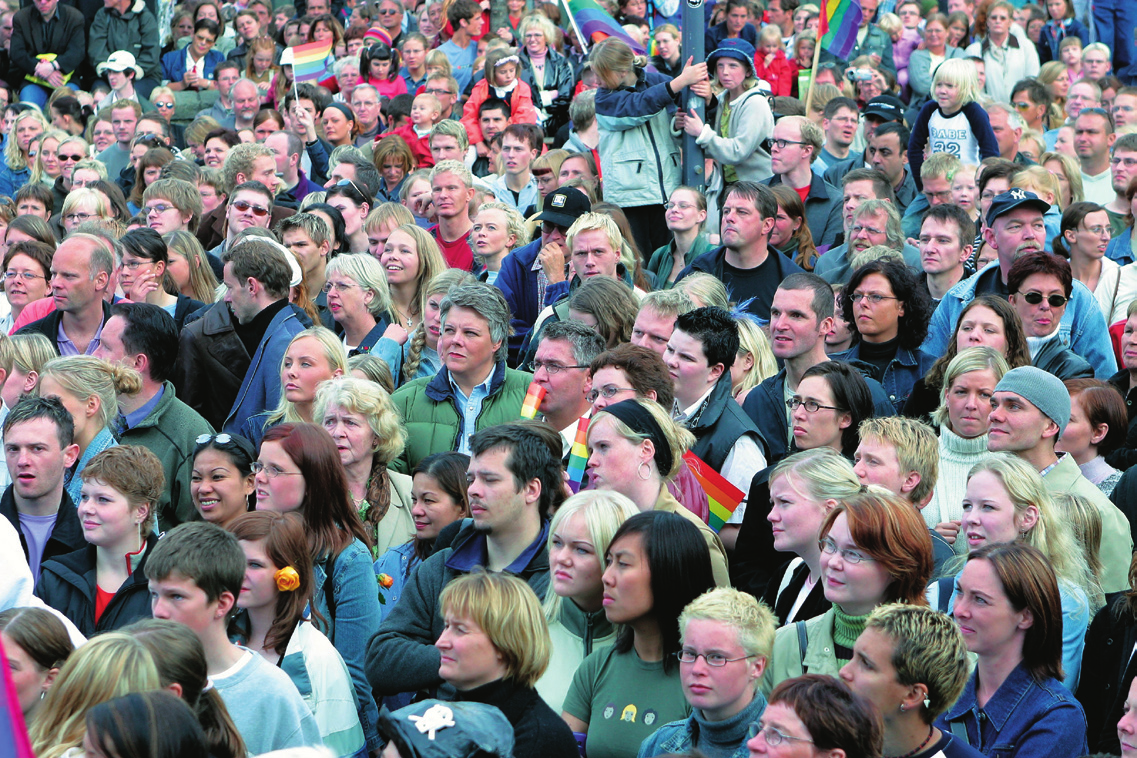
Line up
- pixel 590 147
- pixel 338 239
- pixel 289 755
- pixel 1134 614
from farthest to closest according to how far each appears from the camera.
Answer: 1. pixel 590 147
2. pixel 338 239
3. pixel 1134 614
4. pixel 289 755

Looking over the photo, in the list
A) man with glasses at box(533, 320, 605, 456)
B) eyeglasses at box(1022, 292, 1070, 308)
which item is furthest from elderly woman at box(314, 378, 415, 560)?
eyeglasses at box(1022, 292, 1070, 308)

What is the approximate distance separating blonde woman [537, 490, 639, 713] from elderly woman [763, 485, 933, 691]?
2.06 ft

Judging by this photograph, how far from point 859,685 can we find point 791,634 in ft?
1.84

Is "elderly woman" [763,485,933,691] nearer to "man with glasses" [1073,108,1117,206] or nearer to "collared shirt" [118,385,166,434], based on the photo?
"collared shirt" [118,385,166,434]

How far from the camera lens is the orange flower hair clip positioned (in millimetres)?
4574

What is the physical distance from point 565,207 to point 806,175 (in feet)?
7.87

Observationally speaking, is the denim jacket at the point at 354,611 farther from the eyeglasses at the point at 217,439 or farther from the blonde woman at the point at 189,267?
the blonde woman at the point at 189,267

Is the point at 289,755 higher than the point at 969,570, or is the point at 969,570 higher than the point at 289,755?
the point at 289,755

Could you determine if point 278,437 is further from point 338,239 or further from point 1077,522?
point 338,239

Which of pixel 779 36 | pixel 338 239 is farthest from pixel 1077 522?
pixel 779 36

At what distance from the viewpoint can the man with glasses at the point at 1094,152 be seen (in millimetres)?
11000

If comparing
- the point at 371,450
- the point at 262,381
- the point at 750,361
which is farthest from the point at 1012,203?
the point at 262,381

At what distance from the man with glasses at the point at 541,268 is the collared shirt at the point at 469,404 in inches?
67.0

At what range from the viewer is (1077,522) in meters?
4.99
